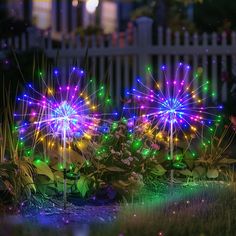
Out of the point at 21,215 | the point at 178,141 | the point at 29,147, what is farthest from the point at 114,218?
the point at 178,141

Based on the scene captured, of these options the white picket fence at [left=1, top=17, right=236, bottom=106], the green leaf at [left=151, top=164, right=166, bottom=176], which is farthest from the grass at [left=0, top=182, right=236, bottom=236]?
the white picket fence at [left=1, top=17, right=236, bottom=106]

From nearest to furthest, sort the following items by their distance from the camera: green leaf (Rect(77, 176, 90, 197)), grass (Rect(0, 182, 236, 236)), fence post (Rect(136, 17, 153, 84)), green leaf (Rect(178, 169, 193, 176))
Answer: grass (Rect(0, 182, 236, 236)), green leaf (Rect(77, 176, 90, 197)), green leaf (Rect(178, 169, 193, 176)), fence post (Rect(136, 17, 153, 84))

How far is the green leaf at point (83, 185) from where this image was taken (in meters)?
6.17

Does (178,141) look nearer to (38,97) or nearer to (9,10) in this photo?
(38,97)

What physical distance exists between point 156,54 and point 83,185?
20.7 ft

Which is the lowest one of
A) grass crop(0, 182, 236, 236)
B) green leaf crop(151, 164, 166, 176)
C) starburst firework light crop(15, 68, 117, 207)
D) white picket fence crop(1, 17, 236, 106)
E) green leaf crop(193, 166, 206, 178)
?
grass crop(0, 182, 236, 236)

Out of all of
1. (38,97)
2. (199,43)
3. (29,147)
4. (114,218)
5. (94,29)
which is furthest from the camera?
(94,29)

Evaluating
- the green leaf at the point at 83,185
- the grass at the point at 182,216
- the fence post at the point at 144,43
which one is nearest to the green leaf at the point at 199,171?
the grass at the point at 182,216

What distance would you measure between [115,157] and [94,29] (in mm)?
13463

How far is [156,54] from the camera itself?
39.7 feet

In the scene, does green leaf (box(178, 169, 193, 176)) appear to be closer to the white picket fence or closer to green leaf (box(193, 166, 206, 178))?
green leaf (box(193, 166, 206, 178))

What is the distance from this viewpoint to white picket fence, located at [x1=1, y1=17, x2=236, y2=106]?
11.9 m

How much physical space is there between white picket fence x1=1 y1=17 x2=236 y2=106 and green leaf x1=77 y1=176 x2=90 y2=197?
540cm

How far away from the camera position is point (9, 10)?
19.6 meters
